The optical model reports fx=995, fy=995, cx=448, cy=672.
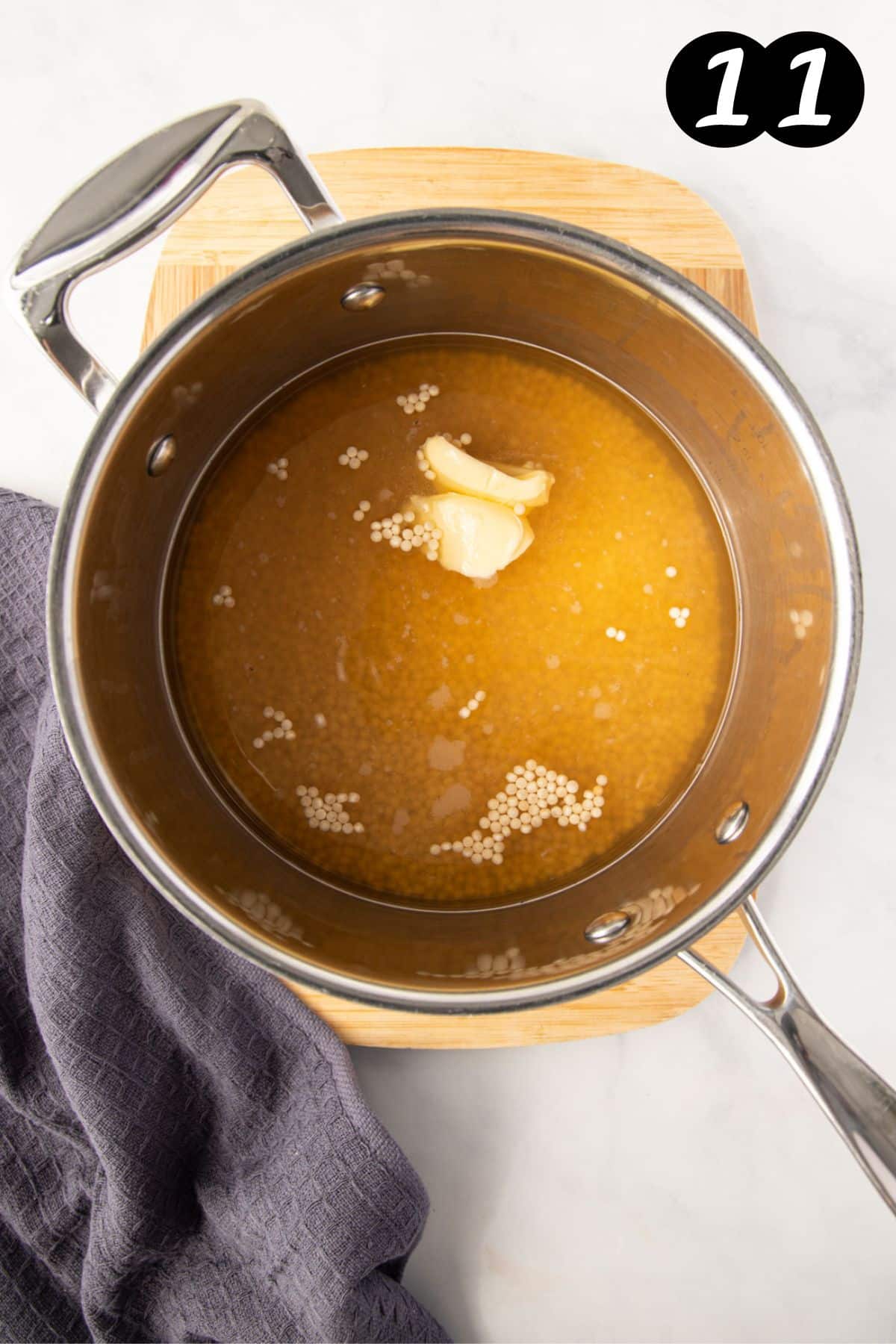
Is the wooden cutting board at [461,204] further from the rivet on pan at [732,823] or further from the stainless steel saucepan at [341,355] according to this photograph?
the rivet on pan at [732,823]

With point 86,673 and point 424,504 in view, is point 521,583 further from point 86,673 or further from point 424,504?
point 86,673

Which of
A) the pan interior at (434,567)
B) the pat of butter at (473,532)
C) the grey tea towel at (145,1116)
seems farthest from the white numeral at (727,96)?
the grey tea towel at (145,1116)

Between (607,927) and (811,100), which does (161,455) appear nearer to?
(607,927)

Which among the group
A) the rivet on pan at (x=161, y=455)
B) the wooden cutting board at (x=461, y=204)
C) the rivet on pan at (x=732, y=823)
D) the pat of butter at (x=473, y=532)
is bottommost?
the rivet on pan at (x=732, y=823)

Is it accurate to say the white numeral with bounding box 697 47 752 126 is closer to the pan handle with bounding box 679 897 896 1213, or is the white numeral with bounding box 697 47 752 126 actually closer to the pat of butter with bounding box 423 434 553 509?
the pat of butter with bounding box 423 434 553 509

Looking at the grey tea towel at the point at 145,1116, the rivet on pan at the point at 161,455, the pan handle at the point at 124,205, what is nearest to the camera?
the pan handle at the point at 124,205
